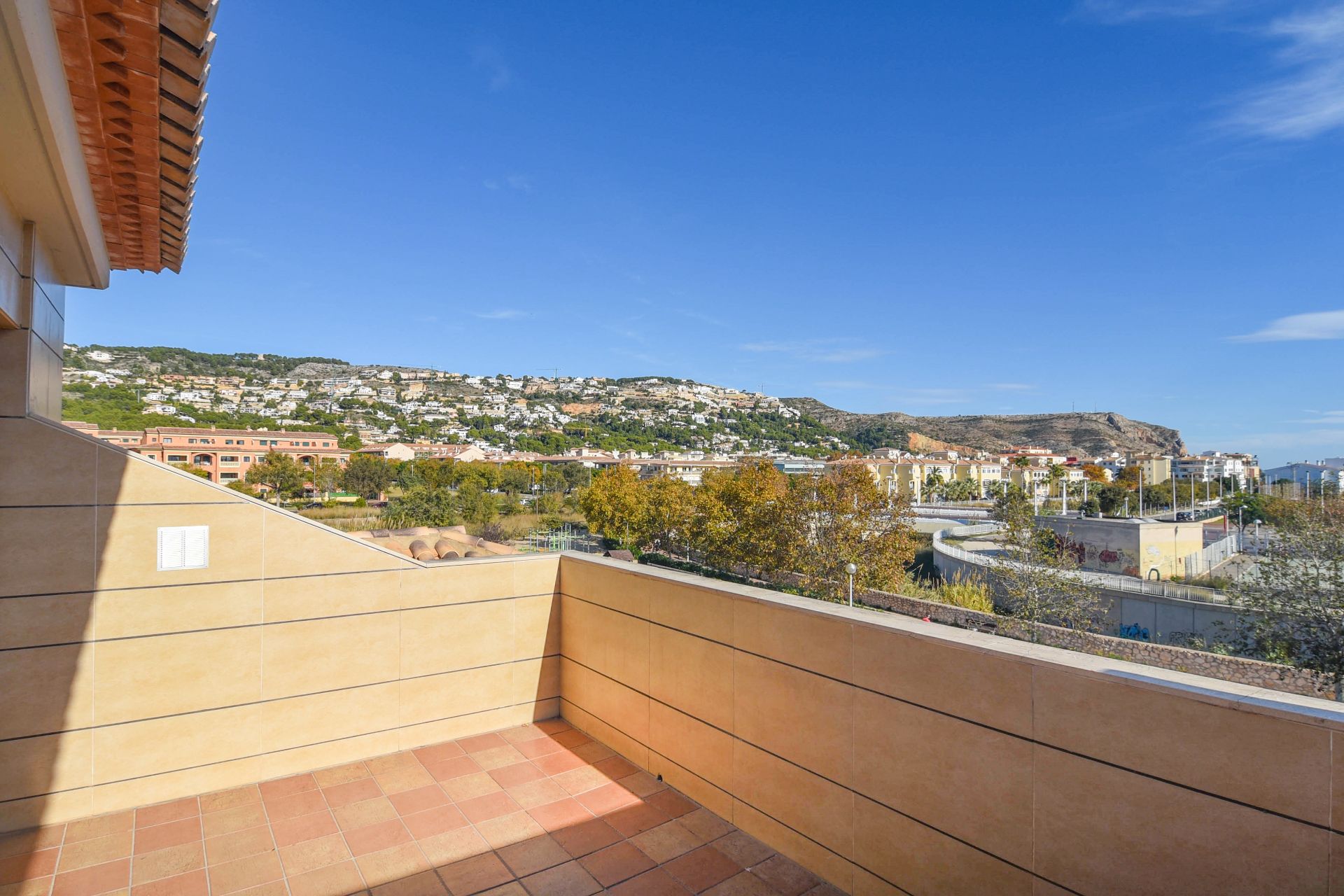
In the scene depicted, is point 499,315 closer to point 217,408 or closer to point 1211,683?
point 217,408

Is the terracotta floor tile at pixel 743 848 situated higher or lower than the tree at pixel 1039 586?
higher

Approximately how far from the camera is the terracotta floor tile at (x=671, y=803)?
11.9ft

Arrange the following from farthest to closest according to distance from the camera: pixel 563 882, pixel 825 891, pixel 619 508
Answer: pixel 619 508 < pixel 563 882 < pixel 825 891

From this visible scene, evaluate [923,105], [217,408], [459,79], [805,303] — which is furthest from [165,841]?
[805,303]

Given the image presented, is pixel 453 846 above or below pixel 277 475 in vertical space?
below

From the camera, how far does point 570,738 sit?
15.3ft

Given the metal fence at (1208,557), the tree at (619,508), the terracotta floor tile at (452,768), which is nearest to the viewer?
the terracotta floor tile at (452,768)

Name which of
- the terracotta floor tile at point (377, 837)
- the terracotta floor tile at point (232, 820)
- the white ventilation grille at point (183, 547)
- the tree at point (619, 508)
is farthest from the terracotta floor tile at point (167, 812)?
the tree at point (619, 508)

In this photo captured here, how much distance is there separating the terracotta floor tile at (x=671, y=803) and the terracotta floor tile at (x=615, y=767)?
0.34 m

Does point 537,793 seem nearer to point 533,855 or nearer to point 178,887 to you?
point 533,855

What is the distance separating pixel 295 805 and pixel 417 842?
0.96 meters

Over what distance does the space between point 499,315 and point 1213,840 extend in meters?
48.9

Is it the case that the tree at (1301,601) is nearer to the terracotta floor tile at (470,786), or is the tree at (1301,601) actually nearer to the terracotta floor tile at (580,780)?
the terracotta floor tile at (580,780)

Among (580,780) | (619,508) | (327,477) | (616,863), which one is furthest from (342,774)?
(327,477)
